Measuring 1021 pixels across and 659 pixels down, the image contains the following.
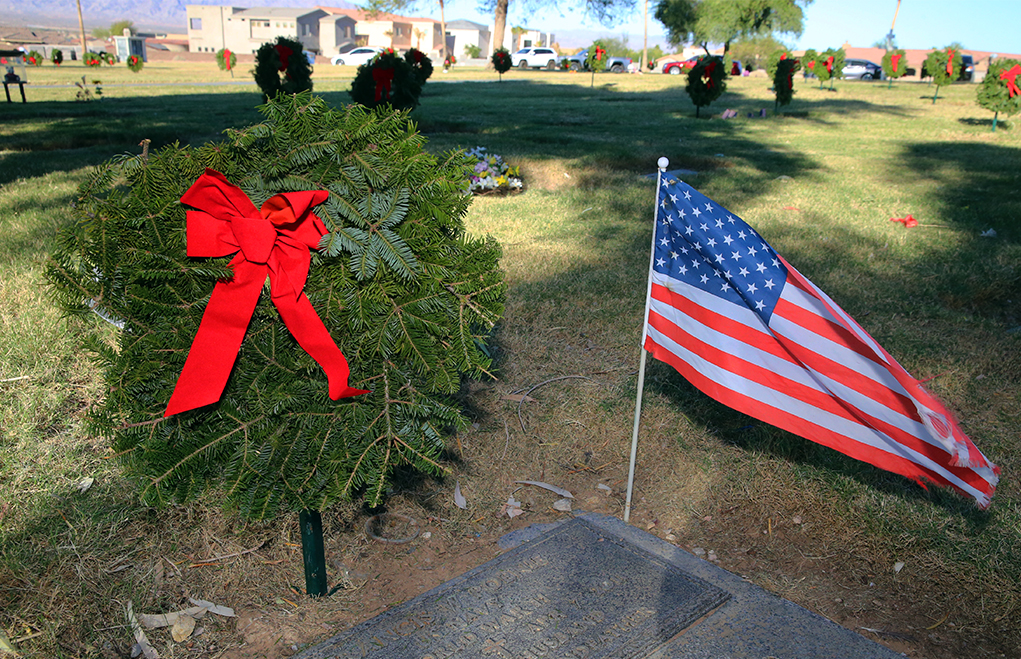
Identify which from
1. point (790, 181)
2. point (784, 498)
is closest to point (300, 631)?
point (784, 498)

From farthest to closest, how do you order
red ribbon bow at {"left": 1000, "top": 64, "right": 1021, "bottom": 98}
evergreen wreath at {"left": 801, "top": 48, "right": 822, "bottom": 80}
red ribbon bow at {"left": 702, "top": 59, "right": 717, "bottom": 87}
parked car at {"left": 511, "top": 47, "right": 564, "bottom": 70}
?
parked car at {"left": 511, "top": 47, "right": 564, "bottom": 70}, evergreen wreath at {"left": 801, "top": 48, "right": 822, "bottom": 80}, red ribbon bow at {"left": 702, "top": 59, "right": 717, "bottom": 87}, red ribbon bow at {"left": 1000, "top": 64, "right": 1021, "bottom": 98}

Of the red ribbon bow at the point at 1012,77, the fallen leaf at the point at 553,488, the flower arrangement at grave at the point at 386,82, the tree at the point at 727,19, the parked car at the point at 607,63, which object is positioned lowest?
the fallen leaf at the point at 553,488

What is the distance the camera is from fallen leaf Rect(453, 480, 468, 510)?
3269 mm

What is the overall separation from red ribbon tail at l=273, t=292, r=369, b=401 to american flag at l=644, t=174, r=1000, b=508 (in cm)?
138

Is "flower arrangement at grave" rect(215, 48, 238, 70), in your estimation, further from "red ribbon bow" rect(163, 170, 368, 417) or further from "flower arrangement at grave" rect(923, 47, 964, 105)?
"red ribbon bow" rect(163, 170, 368, 417)

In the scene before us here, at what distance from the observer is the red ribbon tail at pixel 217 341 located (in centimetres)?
216

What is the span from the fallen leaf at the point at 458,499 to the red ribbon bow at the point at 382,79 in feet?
37.2

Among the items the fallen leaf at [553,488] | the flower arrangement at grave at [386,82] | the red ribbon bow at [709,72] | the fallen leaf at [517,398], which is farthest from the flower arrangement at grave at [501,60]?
the fallen leaf at [553,488]

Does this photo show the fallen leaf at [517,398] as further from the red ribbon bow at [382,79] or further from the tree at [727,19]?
the tree at [727,19]

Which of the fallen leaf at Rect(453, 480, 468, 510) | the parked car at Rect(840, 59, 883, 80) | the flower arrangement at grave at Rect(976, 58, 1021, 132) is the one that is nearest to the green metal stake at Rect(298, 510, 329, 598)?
the fallen leaf at Rect(453, 480, 468, 510)

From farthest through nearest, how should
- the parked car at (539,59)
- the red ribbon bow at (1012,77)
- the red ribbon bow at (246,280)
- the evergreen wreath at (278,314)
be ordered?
the parked car at (539,59)
the red ribbon bow at (1012,77)
the evergreen wreath at (278,314)
the red ribbon bow at (246,280)

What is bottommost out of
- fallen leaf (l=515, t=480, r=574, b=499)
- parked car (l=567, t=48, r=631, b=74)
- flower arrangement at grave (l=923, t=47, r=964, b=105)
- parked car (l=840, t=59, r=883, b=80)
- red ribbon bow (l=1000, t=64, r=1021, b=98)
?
fallen leaf (l=515, t=480, r=574, b=499)

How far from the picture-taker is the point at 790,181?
10477mm

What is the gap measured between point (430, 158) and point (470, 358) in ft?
2.40
